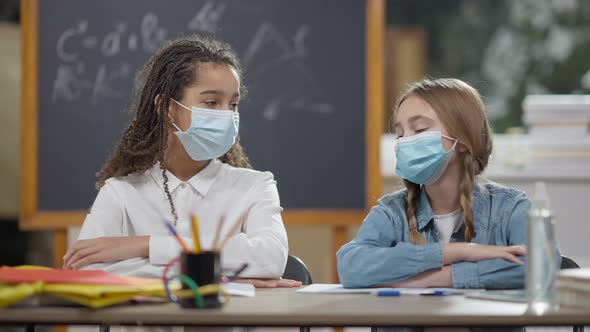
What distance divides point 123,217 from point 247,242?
0.42m

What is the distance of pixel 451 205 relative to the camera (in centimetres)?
222

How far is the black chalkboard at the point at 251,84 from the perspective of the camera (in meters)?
3.55

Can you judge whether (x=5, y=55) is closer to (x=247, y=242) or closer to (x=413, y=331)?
(x=247, y=242)

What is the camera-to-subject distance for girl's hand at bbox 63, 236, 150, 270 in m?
2.16

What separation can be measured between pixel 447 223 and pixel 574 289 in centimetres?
71

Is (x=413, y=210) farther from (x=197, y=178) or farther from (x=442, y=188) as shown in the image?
(x=197, y=178)

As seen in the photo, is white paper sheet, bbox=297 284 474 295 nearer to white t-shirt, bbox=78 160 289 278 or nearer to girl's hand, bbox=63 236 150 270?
white t-shirt, bbox=78 160 289 278

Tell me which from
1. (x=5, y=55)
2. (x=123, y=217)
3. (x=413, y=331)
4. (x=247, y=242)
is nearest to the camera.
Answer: (x=413, y=331)

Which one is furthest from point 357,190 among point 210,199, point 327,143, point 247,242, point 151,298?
point 151,298

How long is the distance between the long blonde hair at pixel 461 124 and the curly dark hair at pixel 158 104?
605 millimetres

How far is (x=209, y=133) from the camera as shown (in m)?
2.40

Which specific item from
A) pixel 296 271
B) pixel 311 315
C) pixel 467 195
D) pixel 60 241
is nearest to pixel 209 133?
pixel 296 271

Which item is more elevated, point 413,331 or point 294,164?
point 294,164

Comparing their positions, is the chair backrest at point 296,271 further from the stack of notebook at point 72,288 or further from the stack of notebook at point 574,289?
the stack of notebook at point 574,289
